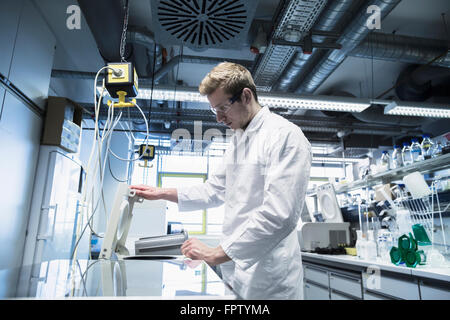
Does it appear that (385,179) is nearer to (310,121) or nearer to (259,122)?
(310,121)

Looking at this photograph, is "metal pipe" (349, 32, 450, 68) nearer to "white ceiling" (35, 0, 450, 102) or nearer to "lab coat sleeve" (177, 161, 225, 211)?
"white ceiling" (35, 0, 450, 102)

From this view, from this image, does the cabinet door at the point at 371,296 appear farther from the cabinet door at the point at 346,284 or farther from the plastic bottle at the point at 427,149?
the plastic bottle at the point at 427,149

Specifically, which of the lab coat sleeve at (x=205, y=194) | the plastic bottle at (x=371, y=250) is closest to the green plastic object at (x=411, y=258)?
the plastic bottle at (x=371, y=250)

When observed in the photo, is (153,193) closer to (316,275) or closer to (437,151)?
(316,275)

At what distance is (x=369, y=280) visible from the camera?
2.02 metres

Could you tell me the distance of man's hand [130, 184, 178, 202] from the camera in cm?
121

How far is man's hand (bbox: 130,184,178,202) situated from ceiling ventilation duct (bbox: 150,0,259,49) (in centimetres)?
81

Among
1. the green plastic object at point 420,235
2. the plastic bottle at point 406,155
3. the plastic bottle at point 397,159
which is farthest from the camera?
the plastic bottle at point 397,159

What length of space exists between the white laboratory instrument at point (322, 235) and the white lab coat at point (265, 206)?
7.18 ft

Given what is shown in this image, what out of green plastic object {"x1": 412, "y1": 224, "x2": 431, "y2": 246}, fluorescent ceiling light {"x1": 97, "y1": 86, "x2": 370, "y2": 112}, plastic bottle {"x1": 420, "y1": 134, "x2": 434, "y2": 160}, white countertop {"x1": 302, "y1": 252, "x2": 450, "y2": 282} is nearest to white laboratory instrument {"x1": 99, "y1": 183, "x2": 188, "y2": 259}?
white countertop {"x1": 302, "y1": 252, "x2": 450, "y2": 282}

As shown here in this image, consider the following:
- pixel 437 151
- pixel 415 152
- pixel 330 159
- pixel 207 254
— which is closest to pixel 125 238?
pixel 207 254

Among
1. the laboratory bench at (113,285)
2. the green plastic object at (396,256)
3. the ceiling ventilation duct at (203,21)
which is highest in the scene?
the ceiling ventilation duct at (203,21)

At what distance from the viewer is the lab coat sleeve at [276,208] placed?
2.75ft
